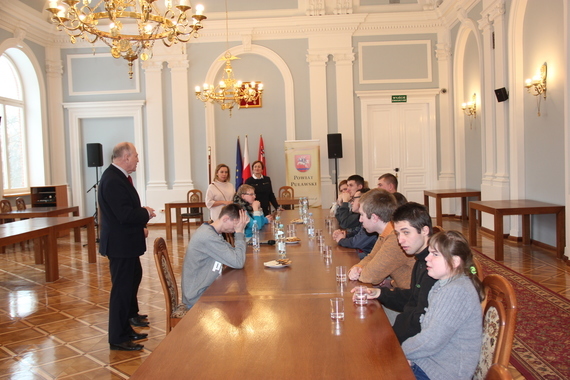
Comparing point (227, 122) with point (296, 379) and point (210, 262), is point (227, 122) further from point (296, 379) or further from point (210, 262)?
point (296, 379)

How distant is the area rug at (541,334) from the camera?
3.32 metres

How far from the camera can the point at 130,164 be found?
3.96 m

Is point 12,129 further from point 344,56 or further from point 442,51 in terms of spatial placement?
point 442,51

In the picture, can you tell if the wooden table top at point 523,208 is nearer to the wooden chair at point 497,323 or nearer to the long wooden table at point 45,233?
the wooden chair at point 497,323

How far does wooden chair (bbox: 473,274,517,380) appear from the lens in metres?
1.81

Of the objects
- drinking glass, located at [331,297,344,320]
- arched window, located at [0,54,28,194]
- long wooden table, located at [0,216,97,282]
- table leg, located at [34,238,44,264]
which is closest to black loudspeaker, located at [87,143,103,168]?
arched window, located at [0,54,28,194]

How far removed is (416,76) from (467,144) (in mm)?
1947

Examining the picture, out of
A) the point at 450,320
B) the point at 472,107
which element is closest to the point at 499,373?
the point at 450,320

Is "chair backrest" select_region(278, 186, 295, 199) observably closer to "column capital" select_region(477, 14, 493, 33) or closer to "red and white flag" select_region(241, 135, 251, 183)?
"red and white flag" select_region(241, 135, 251, 183)

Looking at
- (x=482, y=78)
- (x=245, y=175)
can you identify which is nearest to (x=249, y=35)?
(x=245, y=175)

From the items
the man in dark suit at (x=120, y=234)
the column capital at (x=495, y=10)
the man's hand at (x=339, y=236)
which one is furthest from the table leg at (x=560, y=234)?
the man in dark suit at (x=120, y=234)

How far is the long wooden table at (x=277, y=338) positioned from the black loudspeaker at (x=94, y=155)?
30.0 ft

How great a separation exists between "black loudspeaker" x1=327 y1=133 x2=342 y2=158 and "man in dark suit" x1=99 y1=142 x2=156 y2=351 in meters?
7.40

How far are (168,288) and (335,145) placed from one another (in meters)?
8.16
